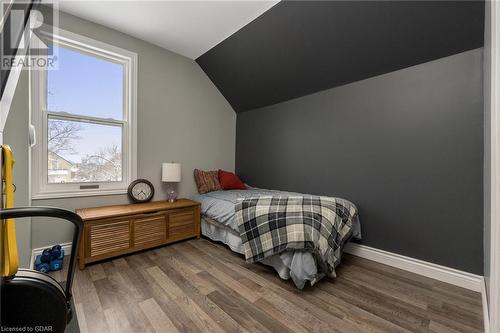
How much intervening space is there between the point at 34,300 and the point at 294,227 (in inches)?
63.3

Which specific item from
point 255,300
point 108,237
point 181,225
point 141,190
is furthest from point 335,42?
point 108,237

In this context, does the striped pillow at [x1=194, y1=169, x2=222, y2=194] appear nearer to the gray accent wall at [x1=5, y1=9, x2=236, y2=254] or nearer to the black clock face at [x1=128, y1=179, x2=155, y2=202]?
the gray accent wall at [x1=5, y1=9, x2=236, y2=254]

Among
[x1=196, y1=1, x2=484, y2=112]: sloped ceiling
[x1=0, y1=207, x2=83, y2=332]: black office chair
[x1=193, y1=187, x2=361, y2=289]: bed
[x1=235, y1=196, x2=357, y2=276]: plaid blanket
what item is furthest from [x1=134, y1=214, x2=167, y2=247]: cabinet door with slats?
[x1=196, y1=1, x2=484, y2=112]: sloped ceiling

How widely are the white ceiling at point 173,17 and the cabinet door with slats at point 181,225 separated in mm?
2341

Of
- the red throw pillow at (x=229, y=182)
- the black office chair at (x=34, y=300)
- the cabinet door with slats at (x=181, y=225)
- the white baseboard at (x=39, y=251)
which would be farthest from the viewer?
the red throw pillow at (x=229, y=182)

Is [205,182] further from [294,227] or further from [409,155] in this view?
[409,155]

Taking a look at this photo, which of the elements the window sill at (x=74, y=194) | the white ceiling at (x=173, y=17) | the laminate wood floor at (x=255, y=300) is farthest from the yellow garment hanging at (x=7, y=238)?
the white ceiling at (x=173, y=17)

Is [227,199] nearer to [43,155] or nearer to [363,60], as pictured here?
[43,155]

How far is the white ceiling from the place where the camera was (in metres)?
2.31

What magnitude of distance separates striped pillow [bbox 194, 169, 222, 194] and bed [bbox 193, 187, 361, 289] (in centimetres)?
13

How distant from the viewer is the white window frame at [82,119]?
2.23 metres

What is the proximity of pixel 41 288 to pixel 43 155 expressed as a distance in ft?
6.98

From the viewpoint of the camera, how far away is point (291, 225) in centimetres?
190

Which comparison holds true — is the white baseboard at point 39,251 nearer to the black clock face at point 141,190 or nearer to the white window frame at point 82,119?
the white window frame at point 82,119
